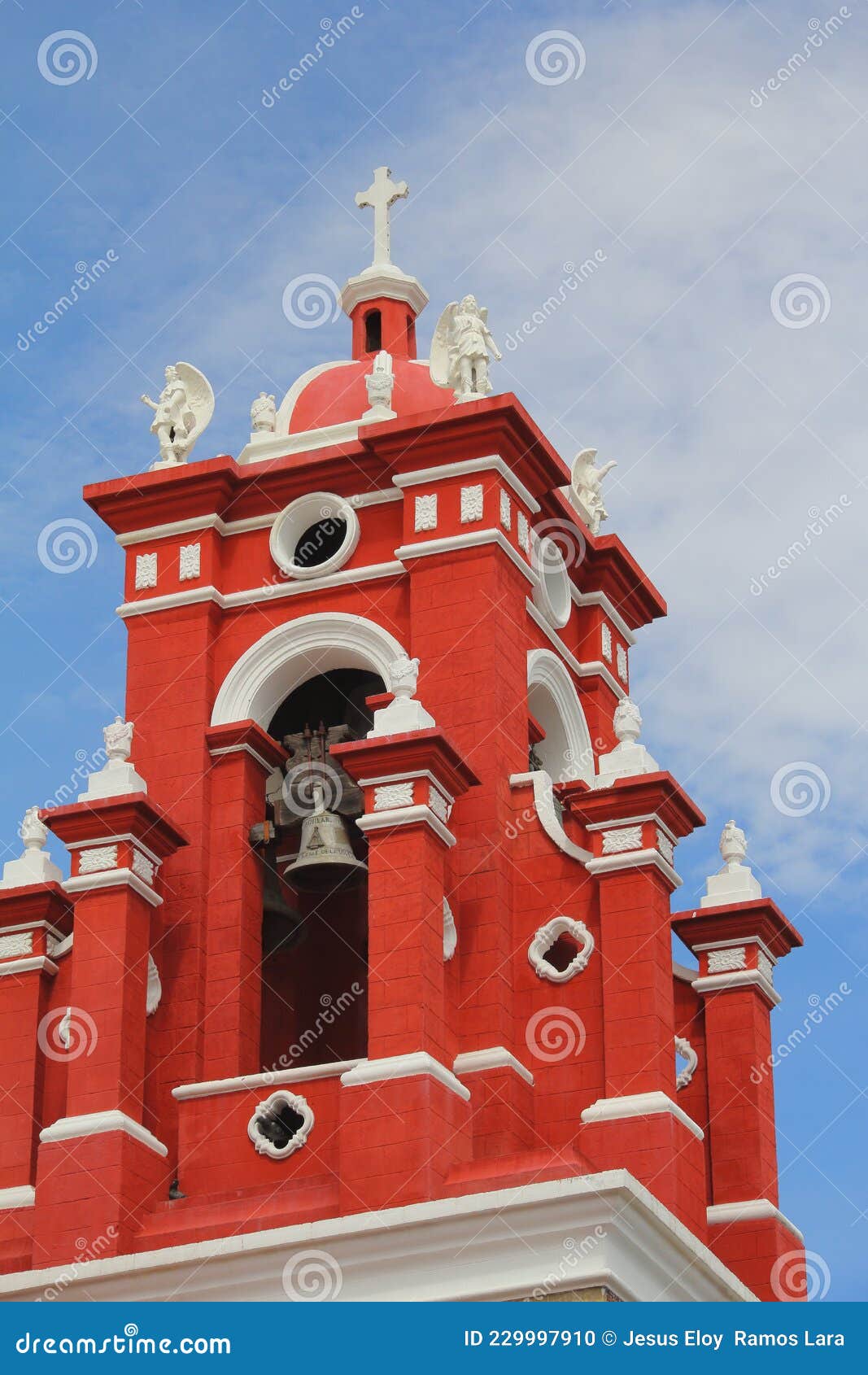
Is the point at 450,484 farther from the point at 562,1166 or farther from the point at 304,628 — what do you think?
the point at 562,1166

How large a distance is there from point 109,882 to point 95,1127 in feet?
7.57

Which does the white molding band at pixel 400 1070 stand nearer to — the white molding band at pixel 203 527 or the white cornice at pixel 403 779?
the white cornice at pixel 403 779

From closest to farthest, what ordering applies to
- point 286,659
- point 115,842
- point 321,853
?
point 115,842, point 321,853, point 286,659

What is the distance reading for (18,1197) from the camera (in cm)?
2984

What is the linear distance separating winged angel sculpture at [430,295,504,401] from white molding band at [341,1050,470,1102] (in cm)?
741

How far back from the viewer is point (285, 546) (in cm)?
3266

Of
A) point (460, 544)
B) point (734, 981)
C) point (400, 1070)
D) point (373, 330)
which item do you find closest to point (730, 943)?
point (734, 981)

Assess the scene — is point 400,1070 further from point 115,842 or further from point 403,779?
point 115,842

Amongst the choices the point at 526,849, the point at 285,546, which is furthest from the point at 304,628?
the point at 526,849

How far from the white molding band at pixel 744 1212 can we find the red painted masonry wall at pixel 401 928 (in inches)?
1.4

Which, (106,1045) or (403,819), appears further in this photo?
(106,1045)

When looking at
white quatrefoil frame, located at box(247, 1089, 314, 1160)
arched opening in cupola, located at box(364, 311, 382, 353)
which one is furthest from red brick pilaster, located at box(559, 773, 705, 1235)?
arched opening in cupola, located at box(364, 311, 382, 353)

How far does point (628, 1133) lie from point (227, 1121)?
3739 mm

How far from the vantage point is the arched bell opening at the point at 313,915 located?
3178 cm
